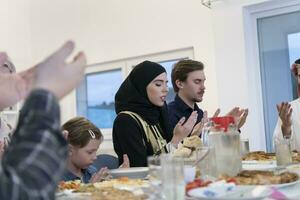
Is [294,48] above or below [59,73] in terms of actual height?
above

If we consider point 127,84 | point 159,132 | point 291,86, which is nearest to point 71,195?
point 159,132

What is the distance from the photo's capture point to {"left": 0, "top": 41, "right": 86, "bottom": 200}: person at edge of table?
0.55m

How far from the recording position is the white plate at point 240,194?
85 cm

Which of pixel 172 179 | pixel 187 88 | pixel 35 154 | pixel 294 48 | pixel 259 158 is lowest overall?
pixel 259 158

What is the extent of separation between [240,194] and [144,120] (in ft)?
3.67

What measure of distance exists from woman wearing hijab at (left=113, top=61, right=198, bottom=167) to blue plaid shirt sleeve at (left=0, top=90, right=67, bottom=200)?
1.20 meters

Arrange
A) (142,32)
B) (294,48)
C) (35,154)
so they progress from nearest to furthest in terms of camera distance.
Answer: (35,154), (294,48), (142,32)

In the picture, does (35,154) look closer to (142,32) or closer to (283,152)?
(283,152)

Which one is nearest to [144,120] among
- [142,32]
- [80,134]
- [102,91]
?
[80,134]

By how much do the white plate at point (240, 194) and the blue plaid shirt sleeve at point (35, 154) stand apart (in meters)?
0.38

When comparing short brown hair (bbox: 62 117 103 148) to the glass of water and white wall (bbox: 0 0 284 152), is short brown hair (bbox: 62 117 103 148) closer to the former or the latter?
the glass of water

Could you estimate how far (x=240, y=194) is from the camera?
89 cm

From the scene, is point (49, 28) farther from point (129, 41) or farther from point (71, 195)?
point (71, 195)

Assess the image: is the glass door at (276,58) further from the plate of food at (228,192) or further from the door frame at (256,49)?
the plate of food at (228,192)
